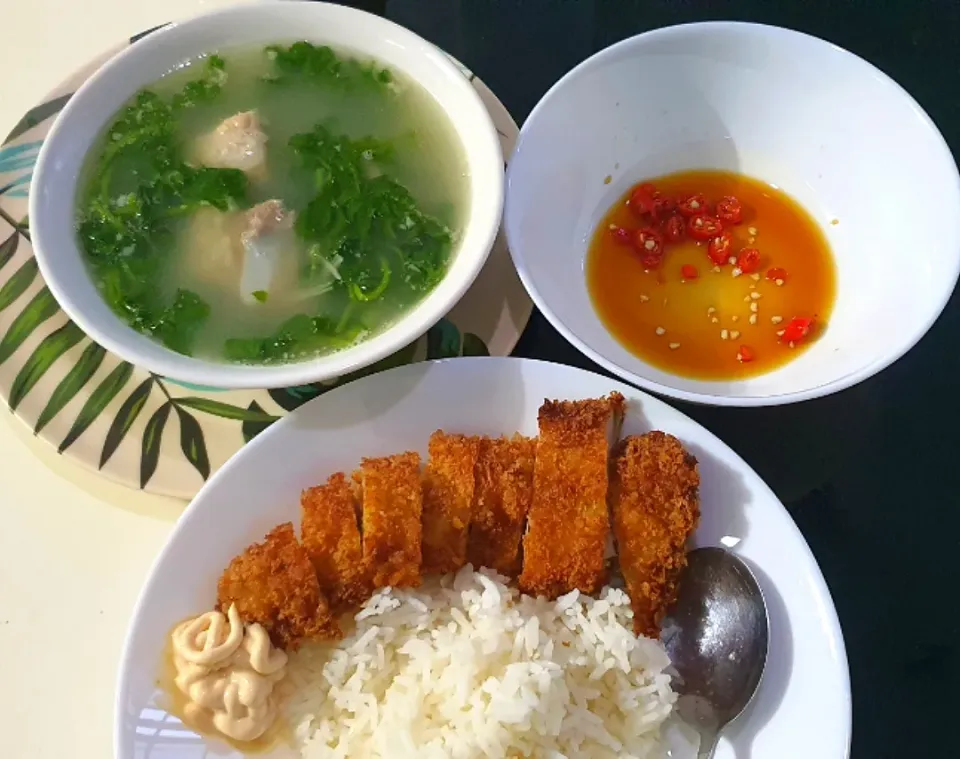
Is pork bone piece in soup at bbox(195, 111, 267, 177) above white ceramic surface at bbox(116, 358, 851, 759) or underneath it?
above

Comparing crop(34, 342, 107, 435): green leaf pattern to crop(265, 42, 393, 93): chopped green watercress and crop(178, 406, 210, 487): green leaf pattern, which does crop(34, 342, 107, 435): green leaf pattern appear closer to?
crop(178, 406, 210, 487): green leaf pattern

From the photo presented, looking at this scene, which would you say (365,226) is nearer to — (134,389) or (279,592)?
(134,389)

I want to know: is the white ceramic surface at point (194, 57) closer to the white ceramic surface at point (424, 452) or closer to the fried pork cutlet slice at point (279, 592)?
the white ceramic surface at point (424, 452)

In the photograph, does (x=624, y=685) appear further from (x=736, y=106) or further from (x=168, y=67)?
(x=168, y=67)

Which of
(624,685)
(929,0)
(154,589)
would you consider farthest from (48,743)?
(929,0)

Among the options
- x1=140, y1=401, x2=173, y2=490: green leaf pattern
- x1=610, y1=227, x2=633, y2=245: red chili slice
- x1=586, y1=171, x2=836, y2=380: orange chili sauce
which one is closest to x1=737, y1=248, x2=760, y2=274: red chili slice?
x1=586, y1=171, x2=836, y2=380: orange chili sauce

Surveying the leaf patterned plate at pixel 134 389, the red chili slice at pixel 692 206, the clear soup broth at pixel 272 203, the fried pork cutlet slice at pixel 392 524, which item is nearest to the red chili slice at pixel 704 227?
the red chili slice at pixel 692 206

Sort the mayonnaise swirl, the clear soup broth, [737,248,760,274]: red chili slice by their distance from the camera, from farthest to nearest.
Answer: [737,248,760,274]: red chili slice → the clear soup broth → the mayonnaise swirl
